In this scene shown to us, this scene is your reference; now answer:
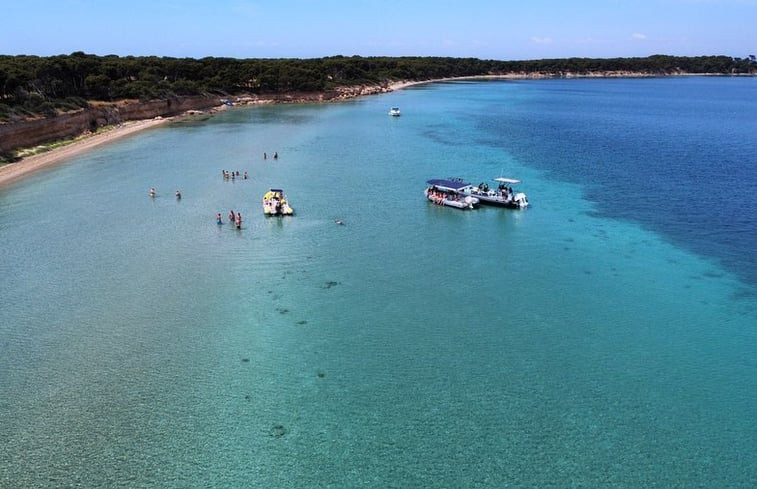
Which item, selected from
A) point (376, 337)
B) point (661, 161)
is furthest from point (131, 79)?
point (376, 337)

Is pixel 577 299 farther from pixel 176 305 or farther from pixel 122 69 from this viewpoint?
pixel 122 69

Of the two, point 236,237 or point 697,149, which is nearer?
point 236,237

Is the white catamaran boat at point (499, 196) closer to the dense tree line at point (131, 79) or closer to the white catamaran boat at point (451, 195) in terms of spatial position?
the white catamaran boat at point (451, 195)

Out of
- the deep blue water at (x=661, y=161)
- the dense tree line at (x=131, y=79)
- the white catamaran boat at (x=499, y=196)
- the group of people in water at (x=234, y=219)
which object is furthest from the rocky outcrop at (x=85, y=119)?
the deep blue water at (x=661, y=161)

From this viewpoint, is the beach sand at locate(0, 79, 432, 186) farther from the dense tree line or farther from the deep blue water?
the deep blue water

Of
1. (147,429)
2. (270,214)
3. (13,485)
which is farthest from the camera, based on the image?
(270,214)

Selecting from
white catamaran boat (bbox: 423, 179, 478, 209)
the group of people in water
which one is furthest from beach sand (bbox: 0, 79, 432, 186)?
white catamaran boat (bbox: 423, 179, 478, 209)

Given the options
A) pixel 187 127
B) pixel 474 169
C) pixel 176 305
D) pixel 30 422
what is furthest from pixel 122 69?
pixel 30 422
